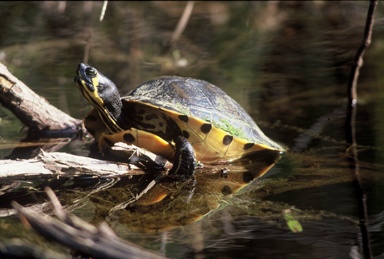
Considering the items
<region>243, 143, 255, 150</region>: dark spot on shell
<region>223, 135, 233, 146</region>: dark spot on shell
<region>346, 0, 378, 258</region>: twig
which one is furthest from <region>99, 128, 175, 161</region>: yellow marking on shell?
<region>346, 0, 378, 258</region>: twig

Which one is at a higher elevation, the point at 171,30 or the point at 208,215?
the point at 171,30

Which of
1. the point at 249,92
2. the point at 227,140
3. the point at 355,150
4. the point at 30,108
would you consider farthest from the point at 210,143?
the point at 249,92

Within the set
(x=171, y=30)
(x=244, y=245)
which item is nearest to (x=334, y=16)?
(x=171, y=30)

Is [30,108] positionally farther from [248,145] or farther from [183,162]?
[248,145]

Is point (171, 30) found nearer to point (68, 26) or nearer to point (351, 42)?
point (68, 26)

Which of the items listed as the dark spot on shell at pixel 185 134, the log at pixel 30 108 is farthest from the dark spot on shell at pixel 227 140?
the log at pixel 30 108

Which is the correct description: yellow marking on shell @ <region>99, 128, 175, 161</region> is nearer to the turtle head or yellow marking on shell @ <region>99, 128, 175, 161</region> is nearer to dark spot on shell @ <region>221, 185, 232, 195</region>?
the turtle head

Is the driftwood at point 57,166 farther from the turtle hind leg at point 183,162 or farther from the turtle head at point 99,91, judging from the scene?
the turtle head at point 99,91
